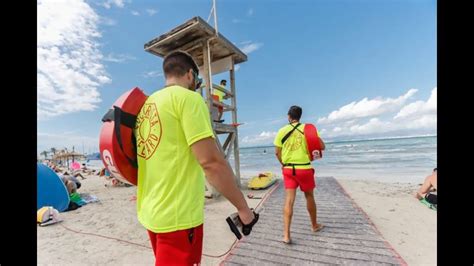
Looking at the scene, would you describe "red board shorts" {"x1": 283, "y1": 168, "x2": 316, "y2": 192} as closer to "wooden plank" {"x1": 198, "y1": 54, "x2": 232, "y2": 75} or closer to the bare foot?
the bare foot

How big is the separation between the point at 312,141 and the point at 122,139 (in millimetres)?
2752

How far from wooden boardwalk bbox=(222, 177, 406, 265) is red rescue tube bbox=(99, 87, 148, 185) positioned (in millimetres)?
2207

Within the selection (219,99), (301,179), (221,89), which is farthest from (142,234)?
(221,89)

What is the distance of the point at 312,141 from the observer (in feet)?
10.9

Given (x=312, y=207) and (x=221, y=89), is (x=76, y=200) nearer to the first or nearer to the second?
(x=221, y=89)

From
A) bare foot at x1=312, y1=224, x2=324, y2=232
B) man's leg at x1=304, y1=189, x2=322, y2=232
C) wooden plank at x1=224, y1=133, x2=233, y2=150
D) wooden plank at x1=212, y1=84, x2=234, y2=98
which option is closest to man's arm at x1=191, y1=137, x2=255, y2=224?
man's leg at x1=304, y1=189, x2=322, y2=232

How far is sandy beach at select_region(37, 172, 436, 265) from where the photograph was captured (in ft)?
10.1

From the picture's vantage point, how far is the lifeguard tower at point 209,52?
6.16 meters

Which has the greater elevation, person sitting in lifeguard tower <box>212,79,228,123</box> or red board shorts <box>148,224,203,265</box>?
person sitting in lifeguard tower <box>212,79,228,123</box>

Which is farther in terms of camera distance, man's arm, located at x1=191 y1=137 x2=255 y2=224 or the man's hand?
→ the man's hand
